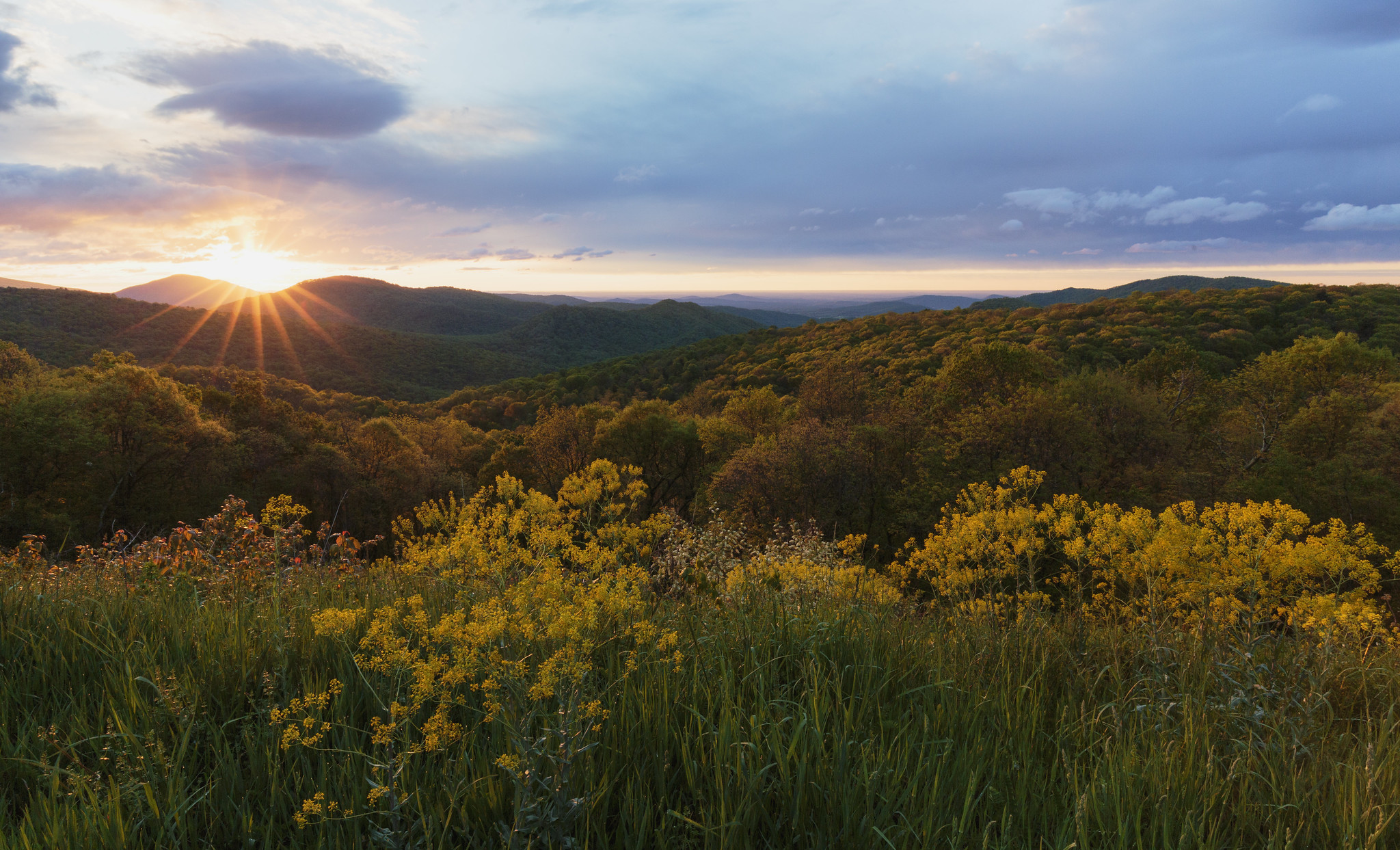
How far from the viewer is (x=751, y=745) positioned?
224 cm

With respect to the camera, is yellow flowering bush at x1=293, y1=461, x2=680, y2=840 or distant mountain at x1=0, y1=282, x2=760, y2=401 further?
distant mountain at x1=0, y1=282, x2=760, y2=401

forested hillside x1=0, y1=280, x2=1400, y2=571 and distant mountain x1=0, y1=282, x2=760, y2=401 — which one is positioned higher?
distant mountain x1=0, y1=282, x2=760, y2=401

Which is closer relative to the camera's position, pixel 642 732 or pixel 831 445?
pixel 642 732

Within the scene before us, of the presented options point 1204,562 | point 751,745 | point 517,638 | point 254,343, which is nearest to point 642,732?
point 751,745

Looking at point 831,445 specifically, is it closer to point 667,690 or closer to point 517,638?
point 667,690

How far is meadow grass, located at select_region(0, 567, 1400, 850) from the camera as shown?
2086mm

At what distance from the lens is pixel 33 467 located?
25125 millimetres

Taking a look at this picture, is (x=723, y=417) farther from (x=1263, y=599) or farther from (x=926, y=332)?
(x=926, y=332)

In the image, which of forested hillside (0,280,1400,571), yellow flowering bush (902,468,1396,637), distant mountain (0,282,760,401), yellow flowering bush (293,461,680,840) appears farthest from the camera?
distant mountain (0,282,760,401)

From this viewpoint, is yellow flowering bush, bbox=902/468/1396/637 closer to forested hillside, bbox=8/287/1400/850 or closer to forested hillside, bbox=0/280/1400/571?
forested hillside, bbox=8/287/1400/850

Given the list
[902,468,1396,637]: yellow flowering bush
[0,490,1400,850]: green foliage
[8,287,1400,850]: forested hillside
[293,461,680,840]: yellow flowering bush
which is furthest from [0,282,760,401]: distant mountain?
[902,468,1396,637]: yellow flowering bush

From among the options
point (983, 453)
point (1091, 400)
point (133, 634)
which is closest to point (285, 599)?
point (133, 634)

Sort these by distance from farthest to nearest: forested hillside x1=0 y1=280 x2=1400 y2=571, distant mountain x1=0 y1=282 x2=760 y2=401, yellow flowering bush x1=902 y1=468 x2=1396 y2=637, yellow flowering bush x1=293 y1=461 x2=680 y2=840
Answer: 1. distant mountain x1=0 y1=282 x2=760 y2=401
2. forested hillside x1=0 y1=280 x2=1400 y2=571
3. yellow flowering bush x1=902 y1=468 x2=1396 y2=637
4. yellow flowering bush x1=293 y1=461 x2=680 y2=840

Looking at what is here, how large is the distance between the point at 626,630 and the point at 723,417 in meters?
35.8
